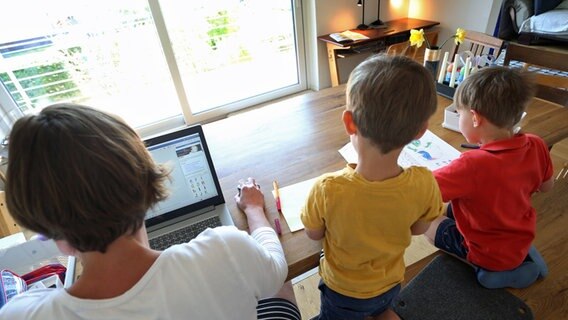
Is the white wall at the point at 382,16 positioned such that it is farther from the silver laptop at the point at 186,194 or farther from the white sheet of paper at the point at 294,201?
the silver laptop at the point at 186,194

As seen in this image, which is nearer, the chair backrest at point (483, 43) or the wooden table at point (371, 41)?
the chair backrest at point (483, 43)

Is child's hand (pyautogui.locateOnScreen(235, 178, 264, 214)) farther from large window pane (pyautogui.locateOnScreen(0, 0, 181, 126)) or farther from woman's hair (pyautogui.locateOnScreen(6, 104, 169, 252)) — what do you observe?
large window pane (pyautogui.locateOnScreen(0, 0, 181, 126))

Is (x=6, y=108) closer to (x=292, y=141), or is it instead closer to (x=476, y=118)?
(x=292, y=141)

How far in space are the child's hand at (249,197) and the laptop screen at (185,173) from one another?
0.06 metres

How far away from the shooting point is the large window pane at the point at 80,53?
2291 millimetres

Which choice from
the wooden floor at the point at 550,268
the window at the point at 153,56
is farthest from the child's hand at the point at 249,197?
the window at the point at 153,56

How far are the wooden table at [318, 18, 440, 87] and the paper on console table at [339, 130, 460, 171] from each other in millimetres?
2016

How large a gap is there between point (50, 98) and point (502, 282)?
130 inches

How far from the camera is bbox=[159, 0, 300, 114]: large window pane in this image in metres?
2.80

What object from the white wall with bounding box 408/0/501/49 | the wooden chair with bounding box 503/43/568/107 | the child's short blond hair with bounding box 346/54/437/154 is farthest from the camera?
the white wall with bounding box 408/0/501/49

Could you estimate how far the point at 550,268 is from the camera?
104cm

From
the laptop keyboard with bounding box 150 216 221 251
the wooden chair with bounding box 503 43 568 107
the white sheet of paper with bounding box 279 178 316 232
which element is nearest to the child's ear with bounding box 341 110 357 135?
the white sheet of paper with bounding box 279 178 316 232

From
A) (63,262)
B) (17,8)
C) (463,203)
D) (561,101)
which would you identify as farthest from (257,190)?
(17,8)

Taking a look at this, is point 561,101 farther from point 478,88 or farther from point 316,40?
point 316,40
